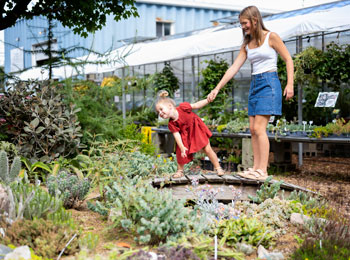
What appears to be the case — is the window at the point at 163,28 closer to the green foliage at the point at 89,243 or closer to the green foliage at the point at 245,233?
the green foliage at the point at 245,233

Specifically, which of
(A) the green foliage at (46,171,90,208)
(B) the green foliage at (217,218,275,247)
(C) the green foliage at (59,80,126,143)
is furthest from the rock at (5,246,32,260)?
(C) the green foliage at (59,80,126,143)

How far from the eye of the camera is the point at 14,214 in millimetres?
2553

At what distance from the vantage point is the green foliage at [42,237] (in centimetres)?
225

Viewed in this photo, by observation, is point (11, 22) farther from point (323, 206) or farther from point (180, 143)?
point (323, 206)

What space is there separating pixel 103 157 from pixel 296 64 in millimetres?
4518

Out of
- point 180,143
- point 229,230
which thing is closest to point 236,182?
point 180,143

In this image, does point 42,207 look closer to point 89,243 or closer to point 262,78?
point 89,243

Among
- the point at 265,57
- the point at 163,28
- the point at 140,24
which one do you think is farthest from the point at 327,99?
the point at 163,28

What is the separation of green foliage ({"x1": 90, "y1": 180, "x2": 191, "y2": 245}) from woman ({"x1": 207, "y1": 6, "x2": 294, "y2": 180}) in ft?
4.66

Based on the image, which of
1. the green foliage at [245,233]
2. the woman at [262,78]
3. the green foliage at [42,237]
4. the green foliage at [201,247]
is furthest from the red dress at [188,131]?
the green foliage at [42,237]

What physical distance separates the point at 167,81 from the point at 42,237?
9936 millimetres

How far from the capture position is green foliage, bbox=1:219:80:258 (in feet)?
7.38

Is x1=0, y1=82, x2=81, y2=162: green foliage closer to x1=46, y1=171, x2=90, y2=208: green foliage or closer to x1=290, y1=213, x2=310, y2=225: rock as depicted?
x1=46, y1=171, x2=90, y2=208: green foliage

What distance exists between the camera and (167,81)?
39.5 ft
